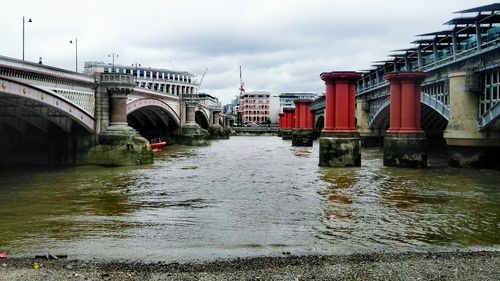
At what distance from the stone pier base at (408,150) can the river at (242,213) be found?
2.28m

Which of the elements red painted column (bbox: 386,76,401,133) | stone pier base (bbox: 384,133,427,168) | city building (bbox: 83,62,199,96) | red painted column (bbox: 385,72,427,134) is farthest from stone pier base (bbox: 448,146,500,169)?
city building (bbox: 83,62,199,96)

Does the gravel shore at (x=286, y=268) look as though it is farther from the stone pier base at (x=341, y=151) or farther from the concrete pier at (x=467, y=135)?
the stone pier base at (x=341, y=151)

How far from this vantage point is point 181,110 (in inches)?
2557

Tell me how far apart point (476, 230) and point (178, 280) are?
25.5 feet

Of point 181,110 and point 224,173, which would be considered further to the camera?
point 181,110

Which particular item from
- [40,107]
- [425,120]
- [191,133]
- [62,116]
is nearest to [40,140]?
[62,116]

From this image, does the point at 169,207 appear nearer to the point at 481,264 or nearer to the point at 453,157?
the point at 481,264

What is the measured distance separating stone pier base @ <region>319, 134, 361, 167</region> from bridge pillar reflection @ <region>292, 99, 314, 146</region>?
31.6 meters

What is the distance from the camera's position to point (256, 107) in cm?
18775

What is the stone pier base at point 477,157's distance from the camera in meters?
26.0

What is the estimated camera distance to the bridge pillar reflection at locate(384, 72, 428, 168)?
27.8 meters

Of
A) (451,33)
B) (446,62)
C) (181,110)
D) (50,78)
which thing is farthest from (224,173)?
(181,110)

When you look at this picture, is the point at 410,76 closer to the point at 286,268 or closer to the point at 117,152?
the point at 117,152

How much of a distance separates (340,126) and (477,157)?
23.7 feet
